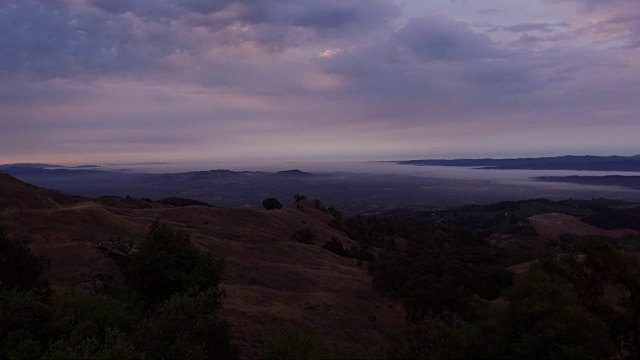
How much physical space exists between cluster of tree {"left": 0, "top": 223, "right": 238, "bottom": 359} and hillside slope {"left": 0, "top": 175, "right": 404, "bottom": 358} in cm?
362

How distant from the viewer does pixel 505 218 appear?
308ft

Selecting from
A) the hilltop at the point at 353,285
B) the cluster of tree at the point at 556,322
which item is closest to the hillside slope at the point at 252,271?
the hilltop at the point at 353,285

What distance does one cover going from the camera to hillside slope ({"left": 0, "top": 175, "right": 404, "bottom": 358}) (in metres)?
19.4

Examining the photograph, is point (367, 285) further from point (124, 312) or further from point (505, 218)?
point (505, 218)

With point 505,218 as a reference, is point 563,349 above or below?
above

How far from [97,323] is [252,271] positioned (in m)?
16.0

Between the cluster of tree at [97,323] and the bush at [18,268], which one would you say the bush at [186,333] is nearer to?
the cluster of tree at [97,323]

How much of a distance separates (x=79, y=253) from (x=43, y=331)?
48.3 feet

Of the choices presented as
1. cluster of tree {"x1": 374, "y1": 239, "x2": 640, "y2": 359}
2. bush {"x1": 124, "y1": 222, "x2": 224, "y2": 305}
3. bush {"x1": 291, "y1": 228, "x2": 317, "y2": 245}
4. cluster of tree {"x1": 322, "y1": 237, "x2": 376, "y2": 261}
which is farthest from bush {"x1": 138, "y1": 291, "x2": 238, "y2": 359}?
bush {"x1": 291, "y1": 228, "x2": 317, "y2": 245}

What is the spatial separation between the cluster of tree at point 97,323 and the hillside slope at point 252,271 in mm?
3621

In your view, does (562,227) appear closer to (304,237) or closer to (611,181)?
(304,237)

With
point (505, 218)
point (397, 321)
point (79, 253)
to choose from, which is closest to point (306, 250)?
point (397, 321)

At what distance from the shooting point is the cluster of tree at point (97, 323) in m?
9.71

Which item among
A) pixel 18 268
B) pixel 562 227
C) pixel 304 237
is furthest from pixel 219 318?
pixel 562 227
